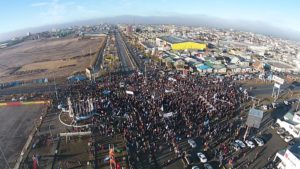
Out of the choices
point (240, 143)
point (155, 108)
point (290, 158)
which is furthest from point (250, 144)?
point (155, 108)

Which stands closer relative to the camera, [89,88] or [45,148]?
[45,148]

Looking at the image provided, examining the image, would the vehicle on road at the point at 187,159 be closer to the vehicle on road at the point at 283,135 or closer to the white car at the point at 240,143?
the white car at the point at 240,143

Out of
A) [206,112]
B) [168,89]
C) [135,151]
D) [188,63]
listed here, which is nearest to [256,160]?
[206,112]

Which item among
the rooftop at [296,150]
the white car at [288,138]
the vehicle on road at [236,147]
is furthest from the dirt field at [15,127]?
the white car at [288,138]

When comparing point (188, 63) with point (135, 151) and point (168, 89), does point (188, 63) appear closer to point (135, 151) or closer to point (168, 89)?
point (168, 89)

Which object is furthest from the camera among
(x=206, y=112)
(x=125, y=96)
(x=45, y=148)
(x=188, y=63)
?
(x=188, y=63)

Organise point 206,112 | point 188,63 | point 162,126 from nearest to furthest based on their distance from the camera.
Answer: point 162,126
point 206,112
point 188,63
